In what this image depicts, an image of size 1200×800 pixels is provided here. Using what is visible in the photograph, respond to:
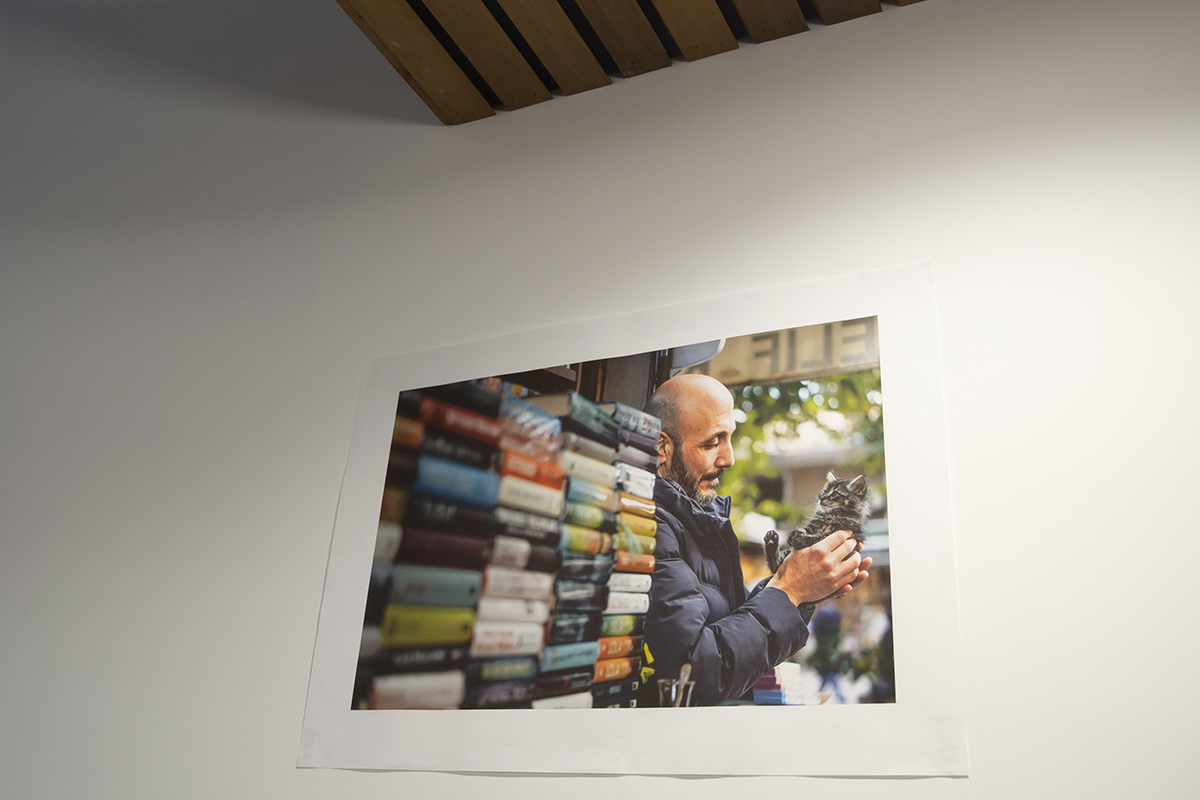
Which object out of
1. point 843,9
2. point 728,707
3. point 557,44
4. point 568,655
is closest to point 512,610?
point 568,655

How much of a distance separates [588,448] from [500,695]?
1.18ft

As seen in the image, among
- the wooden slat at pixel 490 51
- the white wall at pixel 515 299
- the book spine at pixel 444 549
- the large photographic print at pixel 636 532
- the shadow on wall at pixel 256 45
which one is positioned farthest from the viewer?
the shadow on wall at pixel 256 45

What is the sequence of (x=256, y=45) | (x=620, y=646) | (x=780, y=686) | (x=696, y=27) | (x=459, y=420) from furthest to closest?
(x=256, y=45) → (x=696, y=27) → (x=459, y=420) → (x=620, y=646) → (x=780, y=686)

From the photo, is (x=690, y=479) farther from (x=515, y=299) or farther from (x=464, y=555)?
(x=515, y=299)

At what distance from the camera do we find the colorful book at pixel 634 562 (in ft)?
3.97

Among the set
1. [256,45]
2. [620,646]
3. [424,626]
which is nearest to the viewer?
[620,646]

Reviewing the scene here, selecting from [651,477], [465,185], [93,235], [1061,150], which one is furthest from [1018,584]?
[93,235]

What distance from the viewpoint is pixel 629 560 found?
1221mm

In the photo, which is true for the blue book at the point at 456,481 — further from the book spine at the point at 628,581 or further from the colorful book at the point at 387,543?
the book spine at the point at 628,581

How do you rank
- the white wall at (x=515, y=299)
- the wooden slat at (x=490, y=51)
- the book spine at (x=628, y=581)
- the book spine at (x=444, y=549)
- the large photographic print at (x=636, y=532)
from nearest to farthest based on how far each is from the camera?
the white wall at (x=515, y=299)
the large photographic print at (x=636, y=532)
the book spine at (x=628, y=581)
the book spine at (x=444, y=549)
the wooden slat at (x=490, y=51)

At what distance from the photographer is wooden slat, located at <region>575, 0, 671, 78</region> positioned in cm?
151

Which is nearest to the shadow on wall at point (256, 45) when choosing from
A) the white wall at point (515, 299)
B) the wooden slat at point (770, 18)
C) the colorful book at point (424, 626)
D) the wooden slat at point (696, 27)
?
the white wall at point (515, 299)

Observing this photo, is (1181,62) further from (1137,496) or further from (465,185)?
(465,185)

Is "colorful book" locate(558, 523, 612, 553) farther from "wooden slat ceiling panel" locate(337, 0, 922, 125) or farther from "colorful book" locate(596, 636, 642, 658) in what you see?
"wooden slat ceiling panel" locate(337, 0, 922, 125)
